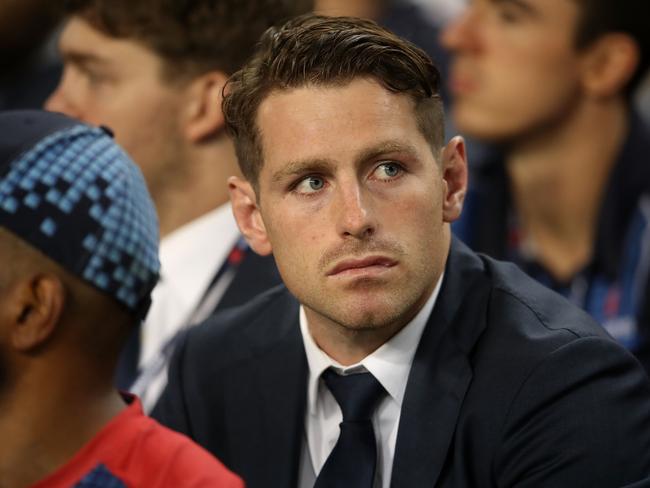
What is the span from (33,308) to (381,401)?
1.98ft

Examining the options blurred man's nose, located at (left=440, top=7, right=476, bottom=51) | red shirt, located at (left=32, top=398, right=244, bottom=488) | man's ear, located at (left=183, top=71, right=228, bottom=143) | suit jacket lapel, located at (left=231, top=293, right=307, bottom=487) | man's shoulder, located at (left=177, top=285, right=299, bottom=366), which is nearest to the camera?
red shirt, located at (left=32, top=398, right=244, bottom=488)

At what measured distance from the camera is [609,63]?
3609 mm

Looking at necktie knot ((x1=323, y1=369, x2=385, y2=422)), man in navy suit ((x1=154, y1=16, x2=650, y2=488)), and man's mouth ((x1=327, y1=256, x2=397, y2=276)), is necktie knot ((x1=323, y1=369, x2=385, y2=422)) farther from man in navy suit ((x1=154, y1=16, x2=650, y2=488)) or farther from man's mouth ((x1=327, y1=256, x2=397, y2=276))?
man's mouth ((x1=327, y1=256, x2=397, y2=276))

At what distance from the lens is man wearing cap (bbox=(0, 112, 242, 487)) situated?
68.1 inches

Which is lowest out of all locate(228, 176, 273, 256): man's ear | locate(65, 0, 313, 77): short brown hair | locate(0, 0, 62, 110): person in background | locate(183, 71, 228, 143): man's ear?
locate(228, 176, 273, 256): man's ear

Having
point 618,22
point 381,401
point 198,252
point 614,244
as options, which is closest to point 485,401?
point 381,401

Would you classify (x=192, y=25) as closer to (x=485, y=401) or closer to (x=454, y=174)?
(x=454, y=174)

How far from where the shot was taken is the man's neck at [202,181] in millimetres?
3064

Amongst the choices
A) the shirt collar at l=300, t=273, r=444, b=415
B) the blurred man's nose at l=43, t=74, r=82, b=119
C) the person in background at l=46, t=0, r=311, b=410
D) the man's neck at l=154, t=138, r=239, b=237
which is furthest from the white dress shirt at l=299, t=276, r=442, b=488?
the blurred man's nose at l=43, t=74, r=82, b=119

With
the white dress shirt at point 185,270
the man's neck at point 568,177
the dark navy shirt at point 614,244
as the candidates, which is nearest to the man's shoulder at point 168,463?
the white dress shirt at point 185,270

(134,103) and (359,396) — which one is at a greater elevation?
(134,103)

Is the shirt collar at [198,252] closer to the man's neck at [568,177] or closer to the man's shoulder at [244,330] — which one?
the man's shoulder at [244,330]

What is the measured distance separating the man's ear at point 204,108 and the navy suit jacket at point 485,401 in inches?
36.5

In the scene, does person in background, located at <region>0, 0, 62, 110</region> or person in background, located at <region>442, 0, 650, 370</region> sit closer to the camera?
person in background, located at <region>442, 0, 650, 370</region>
